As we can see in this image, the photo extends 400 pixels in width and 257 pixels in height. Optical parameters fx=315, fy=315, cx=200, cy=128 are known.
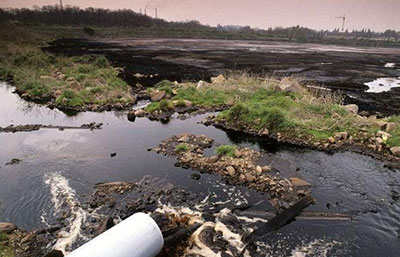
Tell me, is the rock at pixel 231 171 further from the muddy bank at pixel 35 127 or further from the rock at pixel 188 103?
the rock at pixel 188 103

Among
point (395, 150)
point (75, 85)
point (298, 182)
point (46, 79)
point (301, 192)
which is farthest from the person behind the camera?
point (46, 79)

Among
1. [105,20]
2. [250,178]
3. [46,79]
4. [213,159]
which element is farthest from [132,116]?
[105,20]

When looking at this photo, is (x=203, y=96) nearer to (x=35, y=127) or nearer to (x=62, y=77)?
(x=35, y=127)

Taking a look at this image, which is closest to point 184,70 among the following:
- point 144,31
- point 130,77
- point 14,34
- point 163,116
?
point 130,77

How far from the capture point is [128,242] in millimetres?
5449

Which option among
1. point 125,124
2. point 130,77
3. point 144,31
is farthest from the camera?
point 144,31

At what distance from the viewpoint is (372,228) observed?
799 cm

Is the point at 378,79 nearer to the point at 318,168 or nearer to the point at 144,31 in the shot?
the point at 318,168

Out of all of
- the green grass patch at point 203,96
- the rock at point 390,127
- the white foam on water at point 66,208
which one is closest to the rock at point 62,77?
the green grass patch at point 203,96

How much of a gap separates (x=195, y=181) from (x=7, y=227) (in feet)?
17.0

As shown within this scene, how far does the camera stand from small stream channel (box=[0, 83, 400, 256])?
7.65 metres

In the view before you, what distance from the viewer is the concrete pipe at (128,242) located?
510cm

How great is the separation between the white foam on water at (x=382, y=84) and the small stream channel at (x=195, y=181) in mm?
14368

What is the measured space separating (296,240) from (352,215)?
6.88 ft
